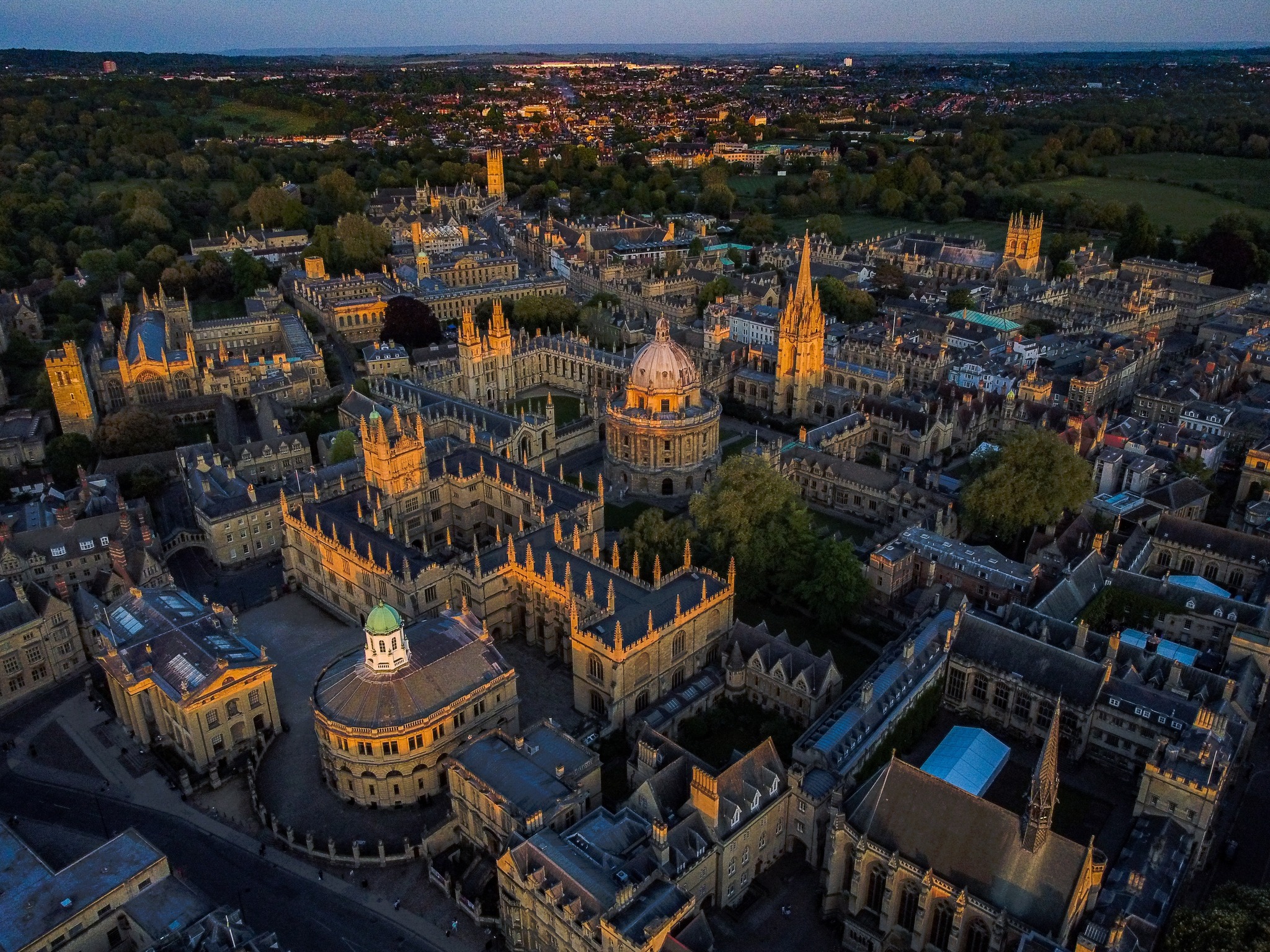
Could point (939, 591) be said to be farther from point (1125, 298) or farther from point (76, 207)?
point (76, 207)

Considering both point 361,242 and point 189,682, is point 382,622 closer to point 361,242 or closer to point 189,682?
point 189,682

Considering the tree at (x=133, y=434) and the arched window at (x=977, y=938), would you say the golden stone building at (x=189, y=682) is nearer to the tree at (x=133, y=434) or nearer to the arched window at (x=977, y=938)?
the tree at (x=133, y=434)

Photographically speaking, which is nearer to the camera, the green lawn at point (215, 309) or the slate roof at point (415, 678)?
the slate roof at point (415, 678)

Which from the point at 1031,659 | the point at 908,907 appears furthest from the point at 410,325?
the point at 908,907

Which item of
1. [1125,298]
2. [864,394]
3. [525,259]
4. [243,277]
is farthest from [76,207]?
[1125,298]

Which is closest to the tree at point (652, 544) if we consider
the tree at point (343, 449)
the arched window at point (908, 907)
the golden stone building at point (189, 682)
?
the golden stone building at point (189, 682)
